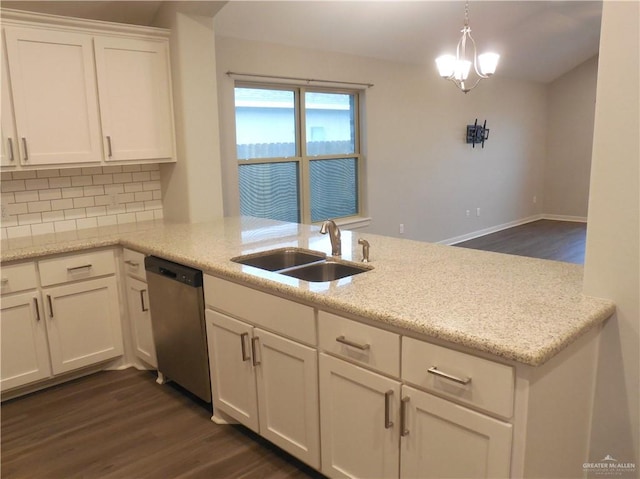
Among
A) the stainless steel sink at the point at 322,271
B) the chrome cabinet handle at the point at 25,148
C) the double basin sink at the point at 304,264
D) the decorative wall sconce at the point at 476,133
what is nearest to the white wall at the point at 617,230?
the double basin sink at the point at 304,264

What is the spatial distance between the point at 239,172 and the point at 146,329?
207 cm

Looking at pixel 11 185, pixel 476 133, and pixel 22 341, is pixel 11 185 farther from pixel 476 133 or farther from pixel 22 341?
pixel 476 133

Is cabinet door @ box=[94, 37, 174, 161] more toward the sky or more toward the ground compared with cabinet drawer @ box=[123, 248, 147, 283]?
more toward the sky

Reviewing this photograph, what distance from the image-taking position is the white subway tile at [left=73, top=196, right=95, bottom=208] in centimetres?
327

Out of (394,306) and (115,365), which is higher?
(394,306)

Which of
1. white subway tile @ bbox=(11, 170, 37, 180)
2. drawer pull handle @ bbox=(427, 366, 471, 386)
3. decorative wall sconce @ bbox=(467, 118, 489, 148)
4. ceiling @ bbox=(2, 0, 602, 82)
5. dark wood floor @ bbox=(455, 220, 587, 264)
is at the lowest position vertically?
dark wood floor @ bbox=(455, 220, 587, 264)

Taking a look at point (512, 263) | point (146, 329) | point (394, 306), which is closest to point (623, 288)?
point (512, 263)

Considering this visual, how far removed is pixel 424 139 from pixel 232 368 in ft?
15.6

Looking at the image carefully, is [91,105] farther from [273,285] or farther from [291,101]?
[291,101]

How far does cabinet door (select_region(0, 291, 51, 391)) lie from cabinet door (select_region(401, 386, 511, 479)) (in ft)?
7.05

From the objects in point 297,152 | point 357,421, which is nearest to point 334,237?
point 357,421

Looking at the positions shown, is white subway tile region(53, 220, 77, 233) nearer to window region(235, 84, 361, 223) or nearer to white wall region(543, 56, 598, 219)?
window region(235, 84, 361, 223)

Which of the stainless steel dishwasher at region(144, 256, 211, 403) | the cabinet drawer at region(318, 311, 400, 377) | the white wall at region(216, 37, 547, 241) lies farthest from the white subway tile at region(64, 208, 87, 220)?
the cabinet drawer at region(318, 311, 400, 377)

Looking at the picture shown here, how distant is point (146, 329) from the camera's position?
2945mm
